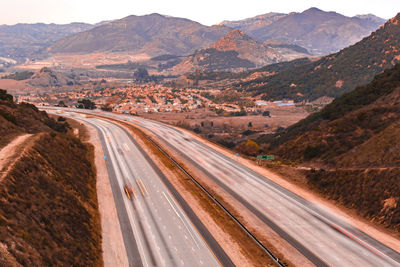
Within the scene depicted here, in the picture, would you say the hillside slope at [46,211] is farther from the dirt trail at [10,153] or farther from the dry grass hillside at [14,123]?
the dry grass hillside at [14,123]

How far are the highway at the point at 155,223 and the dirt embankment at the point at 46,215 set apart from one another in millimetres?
3556

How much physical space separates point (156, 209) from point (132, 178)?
499 inches

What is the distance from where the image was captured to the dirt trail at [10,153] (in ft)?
102

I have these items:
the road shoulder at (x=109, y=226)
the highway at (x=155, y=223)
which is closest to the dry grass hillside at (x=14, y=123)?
the road shoulder at (x=109, y=226)

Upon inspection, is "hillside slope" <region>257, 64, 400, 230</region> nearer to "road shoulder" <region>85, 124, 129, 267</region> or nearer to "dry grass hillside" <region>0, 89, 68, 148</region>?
"road shoulder" <region>85, 124, 129, 267</region>

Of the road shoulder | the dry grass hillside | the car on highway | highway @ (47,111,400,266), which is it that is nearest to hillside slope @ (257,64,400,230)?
highway @ (47,111,400,266)

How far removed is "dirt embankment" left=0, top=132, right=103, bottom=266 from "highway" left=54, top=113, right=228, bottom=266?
356 centimetres

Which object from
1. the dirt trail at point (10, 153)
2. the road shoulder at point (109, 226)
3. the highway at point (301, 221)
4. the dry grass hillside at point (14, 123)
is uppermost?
the dry grass hillside at point (14, 123)

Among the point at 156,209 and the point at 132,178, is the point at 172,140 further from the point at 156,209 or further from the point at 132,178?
the point at 156,209

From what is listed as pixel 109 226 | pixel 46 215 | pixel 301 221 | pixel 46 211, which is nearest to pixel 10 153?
pixel 46 211

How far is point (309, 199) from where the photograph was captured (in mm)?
40938

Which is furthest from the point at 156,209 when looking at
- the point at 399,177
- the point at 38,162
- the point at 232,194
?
the point at 399,177

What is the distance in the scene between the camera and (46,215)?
2716 cm

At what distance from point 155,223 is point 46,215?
1171cm
